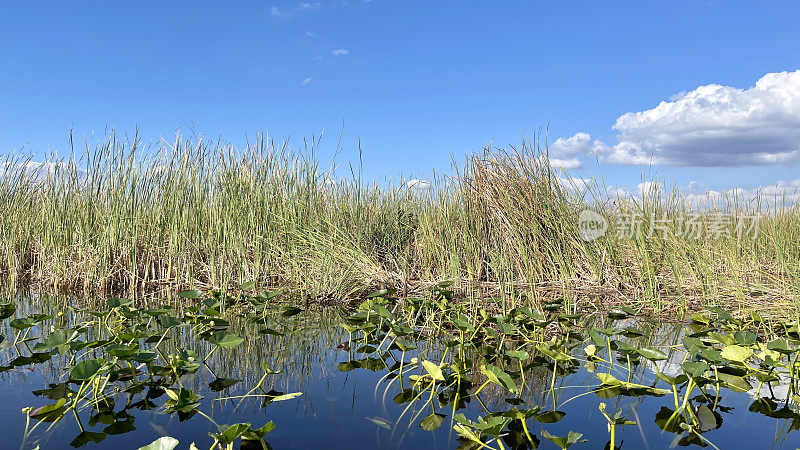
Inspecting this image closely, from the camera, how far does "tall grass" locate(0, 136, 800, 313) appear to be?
3.77 meters

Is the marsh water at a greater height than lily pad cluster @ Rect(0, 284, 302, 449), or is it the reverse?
lily pad cluster @ Rect(0, 284, 302, 449)

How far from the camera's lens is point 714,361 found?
1.80 m

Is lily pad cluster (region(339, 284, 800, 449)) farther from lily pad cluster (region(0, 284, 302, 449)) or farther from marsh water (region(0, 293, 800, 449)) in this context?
lily pad cluster (region(0, 284, 302, 449))

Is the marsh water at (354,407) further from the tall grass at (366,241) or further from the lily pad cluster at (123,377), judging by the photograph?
the tall grass at (366,241)

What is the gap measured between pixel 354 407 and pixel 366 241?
9.59ft

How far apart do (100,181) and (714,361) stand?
4963mm

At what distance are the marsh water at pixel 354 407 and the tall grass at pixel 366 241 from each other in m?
1.37

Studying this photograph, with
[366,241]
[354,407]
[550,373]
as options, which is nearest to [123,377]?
[354,407]

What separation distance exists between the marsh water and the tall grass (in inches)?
54.1

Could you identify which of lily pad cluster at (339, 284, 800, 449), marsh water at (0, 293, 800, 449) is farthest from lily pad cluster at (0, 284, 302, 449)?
lily pad cluster at (339, 284, 800, 449)

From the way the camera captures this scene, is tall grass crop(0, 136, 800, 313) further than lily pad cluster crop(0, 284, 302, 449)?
Yes

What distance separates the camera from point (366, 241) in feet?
15.2

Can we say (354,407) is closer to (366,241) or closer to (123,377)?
(123,377)

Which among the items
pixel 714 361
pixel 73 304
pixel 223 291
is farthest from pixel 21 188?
pixel 714 361
